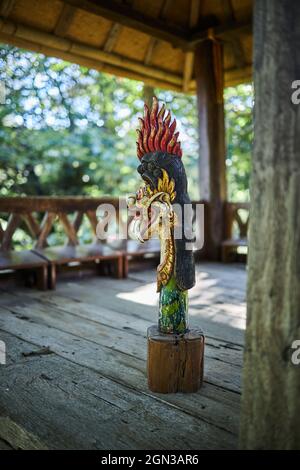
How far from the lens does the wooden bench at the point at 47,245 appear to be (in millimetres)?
4535

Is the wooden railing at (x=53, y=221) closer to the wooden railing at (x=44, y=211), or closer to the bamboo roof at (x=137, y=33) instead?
the wooden railing at (x=44, y=211)

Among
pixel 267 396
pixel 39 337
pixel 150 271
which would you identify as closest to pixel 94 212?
pixel 150 271

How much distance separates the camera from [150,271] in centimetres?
585

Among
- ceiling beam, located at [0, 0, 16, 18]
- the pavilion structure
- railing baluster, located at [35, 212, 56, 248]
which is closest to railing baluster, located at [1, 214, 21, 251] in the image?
railing baluster, located at [35, 212, 56, 248]

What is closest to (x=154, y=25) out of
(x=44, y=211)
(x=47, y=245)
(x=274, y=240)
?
(x=44, y=211)

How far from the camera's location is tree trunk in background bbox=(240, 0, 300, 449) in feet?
4.33

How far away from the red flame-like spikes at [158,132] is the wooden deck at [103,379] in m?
1.22

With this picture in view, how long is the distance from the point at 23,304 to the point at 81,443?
2435 mm

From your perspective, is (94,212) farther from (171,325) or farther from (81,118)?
(81,118)

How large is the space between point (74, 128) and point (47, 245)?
16.5 ft

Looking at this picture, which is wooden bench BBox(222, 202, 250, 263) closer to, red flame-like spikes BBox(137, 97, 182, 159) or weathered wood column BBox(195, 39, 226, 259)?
weathered wood column BBox(195, 39, 226, 259)

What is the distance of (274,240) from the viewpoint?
135 cm
